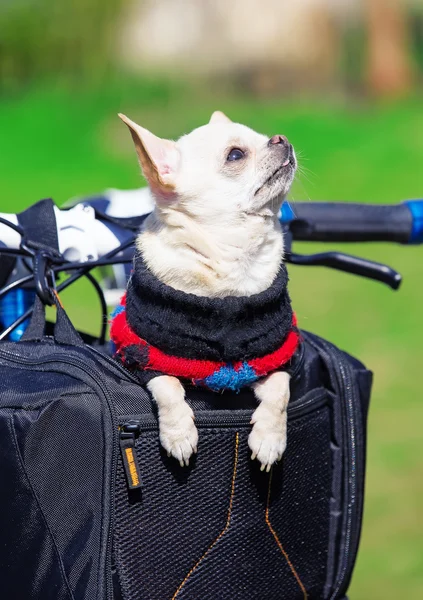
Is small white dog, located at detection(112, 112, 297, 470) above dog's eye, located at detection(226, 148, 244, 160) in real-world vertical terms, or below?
below

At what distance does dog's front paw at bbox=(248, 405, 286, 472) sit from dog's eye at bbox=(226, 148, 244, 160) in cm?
54

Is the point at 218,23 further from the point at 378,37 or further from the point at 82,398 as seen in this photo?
the point at 82,398

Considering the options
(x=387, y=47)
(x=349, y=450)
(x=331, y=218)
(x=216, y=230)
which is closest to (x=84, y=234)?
(x=216, y=230)

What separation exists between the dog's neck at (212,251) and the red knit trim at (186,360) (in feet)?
0.35

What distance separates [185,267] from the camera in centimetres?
159

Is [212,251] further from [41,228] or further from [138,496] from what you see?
[138,496]

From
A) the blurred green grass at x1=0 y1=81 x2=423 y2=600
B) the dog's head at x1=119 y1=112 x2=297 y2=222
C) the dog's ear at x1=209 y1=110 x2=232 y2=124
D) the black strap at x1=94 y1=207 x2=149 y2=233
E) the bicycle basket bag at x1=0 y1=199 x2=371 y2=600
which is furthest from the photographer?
the blurred green grass at x1=0 y1=81 x2=423 y2=600

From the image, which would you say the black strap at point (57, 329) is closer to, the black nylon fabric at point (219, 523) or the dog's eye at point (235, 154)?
the black nylon fabric at point (219, 523)

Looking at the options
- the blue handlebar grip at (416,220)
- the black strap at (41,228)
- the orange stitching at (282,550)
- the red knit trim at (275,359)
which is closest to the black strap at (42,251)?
the black strap at (41,228)

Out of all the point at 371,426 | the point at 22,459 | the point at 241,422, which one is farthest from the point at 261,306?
the point at 371,426

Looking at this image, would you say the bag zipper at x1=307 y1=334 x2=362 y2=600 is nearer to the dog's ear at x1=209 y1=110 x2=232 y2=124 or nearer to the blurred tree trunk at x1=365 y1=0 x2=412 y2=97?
the dog's ear at x1=209 y1=110 x2=232 y2=124

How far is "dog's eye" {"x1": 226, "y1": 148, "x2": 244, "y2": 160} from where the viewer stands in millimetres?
1818

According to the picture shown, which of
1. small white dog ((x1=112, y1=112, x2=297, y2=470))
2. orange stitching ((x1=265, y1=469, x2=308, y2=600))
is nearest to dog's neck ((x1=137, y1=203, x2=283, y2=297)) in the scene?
small white dog ((x1=112, y1=112, x2=297, y2=470))

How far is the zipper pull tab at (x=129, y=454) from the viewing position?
1358 millimetres
